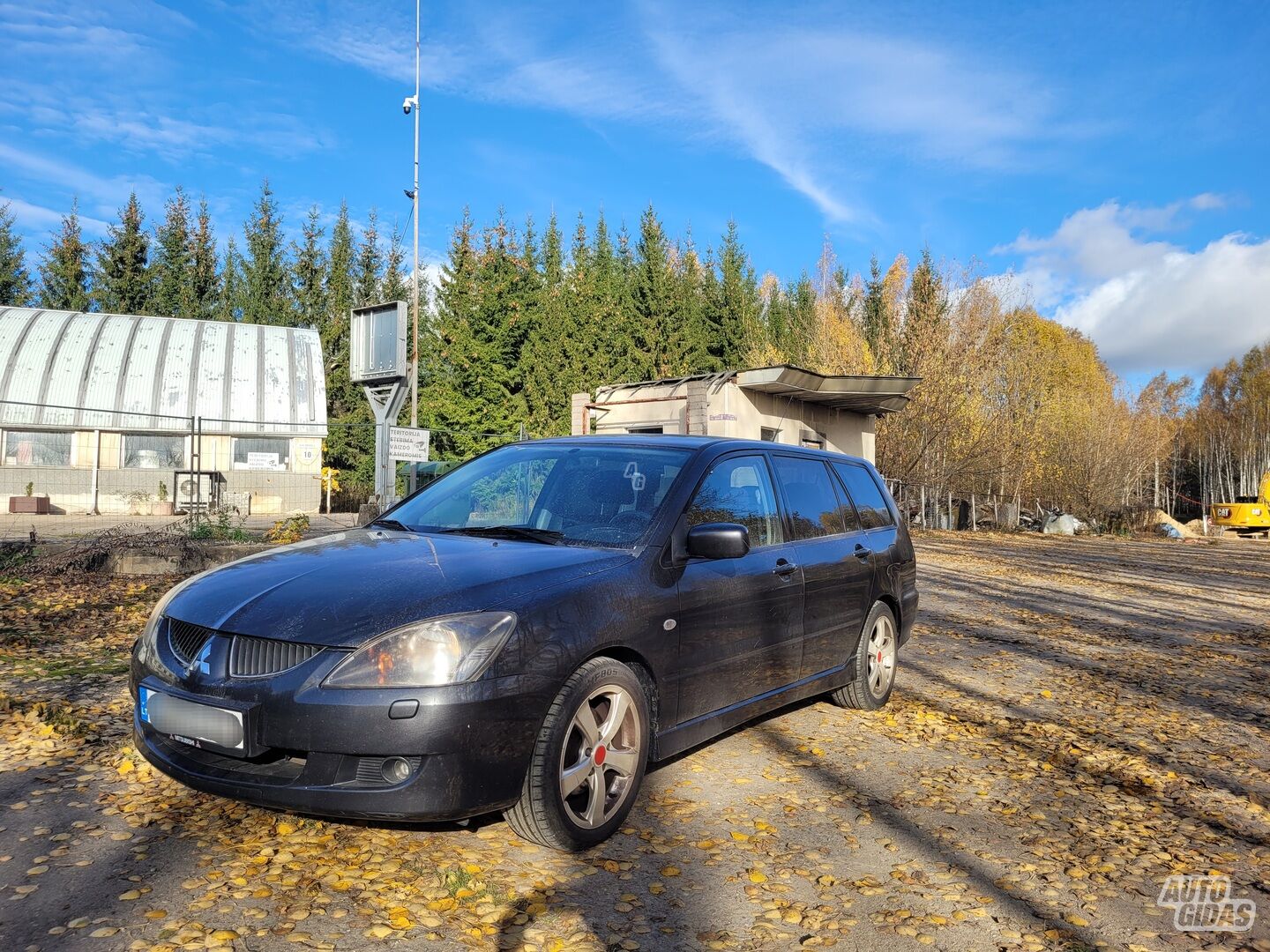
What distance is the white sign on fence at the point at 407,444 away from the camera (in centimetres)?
1187

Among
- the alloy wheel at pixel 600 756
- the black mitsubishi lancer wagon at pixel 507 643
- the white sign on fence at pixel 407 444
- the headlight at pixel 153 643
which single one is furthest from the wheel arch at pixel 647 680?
the white sign on fence at pixel 407 444

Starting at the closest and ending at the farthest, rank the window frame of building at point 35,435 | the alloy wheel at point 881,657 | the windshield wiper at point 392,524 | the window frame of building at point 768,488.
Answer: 1. the windshield wiper at point 392,524
2. the window frame of building at point 768,488
3. the alloy wheel at point 881,657
4. the window frame of building at point 35,435

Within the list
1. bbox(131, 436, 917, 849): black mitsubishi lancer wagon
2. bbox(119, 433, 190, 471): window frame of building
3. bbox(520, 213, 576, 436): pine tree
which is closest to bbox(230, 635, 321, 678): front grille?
bbox(131, 436, 917, 849): black mitsubishi lancer wagon

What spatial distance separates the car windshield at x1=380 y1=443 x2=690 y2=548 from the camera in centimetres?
409

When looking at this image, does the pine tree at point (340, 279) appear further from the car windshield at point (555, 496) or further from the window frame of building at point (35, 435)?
the car windshield at point (555, 496)

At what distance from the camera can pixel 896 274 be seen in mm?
48156

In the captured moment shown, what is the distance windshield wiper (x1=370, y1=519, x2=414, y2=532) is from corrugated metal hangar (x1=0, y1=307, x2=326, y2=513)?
81.0ft

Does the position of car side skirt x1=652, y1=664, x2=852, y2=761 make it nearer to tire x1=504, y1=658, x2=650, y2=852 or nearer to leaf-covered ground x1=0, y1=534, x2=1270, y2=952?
tire x1=504, y1=658, x2=650, y2=852

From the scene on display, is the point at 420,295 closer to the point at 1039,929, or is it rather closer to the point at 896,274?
the point at 896,274

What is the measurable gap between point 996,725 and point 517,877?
12.1 feet

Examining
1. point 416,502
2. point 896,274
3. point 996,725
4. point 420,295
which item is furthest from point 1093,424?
point 416,502

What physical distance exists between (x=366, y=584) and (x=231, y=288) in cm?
4446

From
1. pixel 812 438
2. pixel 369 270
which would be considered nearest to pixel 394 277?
pixel 369 270

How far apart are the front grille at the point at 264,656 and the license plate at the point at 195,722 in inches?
5.6
